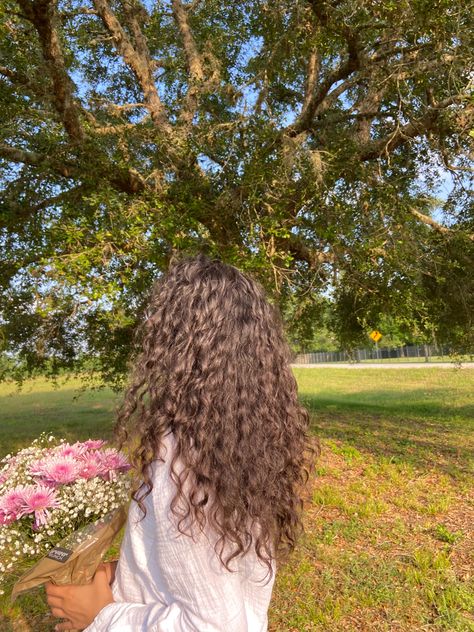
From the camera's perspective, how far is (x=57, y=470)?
1.95 metres

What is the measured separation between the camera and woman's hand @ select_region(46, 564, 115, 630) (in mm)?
1578

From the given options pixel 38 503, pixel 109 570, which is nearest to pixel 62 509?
pixel 38 503

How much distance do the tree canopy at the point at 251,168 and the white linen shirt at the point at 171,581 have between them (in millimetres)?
3950

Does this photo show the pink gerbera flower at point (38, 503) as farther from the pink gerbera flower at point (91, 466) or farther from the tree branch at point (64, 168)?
the tree branch at point (64, 168)

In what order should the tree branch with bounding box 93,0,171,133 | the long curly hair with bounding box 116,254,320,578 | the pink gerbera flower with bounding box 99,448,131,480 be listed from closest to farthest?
1. the long curly hair with bounding box 116,254,320,578
2. the pink gerbera flower with bounding box 99,448,131,480
3. the tree branch with bounding box 93,0,171,133

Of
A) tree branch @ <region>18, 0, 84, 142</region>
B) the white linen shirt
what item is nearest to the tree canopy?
tree branch @ <region>18, 0, 84, 142</region>

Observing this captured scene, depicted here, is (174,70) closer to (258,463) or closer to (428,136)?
(428,136)

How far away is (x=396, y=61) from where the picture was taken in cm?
645

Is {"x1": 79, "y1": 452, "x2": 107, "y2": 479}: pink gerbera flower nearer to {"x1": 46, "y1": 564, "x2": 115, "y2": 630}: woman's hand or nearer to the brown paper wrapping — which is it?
the brown paper wrapping

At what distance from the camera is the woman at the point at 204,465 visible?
127 centimetres

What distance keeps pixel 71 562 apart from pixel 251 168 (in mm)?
5244

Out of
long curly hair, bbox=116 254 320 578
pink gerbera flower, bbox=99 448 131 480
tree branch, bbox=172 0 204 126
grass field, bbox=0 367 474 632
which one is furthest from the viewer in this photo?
tree branch, bbox=172 0 204 126

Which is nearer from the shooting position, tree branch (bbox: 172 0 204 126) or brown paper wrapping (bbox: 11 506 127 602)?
brown paper wrapping (bbox: 11 506 127 602)

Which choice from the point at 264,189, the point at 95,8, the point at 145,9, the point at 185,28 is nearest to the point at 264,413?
the point at 264,189
